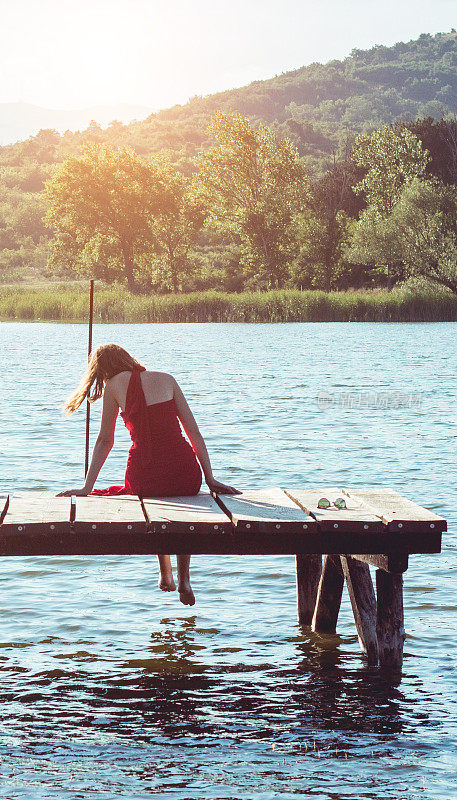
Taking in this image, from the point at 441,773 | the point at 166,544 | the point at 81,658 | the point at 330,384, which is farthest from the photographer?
the point at 330,384

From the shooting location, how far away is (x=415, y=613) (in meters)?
8.17

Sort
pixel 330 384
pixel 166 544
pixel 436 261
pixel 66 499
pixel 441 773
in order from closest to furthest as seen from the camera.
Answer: pixel 441 773 → pixel 166 544 → pixel 66 499 → pixel 330 384 → pixel 436 261

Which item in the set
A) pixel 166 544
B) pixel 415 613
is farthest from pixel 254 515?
pixel 415 613

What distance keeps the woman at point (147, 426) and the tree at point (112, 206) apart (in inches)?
2732

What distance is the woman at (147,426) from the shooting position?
6.74 m

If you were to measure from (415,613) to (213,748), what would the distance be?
3011 millimetres

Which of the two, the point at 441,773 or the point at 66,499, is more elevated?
the point at 66,499

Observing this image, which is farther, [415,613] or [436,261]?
[436,261]

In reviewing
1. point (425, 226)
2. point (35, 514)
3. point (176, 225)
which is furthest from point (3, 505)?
point (176, 225)

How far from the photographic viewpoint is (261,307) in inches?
2184

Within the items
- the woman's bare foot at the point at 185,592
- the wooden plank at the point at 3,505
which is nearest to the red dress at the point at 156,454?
the wooden plank at the point at 3,505

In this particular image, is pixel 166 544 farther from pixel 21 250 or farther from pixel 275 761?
pixel 21 250

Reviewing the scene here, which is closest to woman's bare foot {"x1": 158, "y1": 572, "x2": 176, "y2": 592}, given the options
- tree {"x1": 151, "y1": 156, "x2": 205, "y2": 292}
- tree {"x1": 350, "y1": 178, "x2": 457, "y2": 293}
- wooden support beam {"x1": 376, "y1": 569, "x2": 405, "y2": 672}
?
wooden support beam {"x1": 376, "y1": 569, "x2": 405, "y2": 672}

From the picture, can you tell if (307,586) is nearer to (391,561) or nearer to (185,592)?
(185,592)
